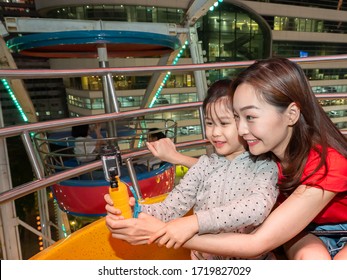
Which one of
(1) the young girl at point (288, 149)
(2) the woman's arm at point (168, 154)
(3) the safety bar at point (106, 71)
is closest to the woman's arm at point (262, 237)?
(1) the young girl at point (288, 149)

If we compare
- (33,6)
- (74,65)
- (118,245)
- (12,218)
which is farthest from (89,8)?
(118,245)

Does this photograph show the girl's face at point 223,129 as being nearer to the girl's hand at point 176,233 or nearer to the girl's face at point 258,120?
the girl's face at point 258,120

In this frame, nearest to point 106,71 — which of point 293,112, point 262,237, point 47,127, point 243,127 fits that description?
point 47,127

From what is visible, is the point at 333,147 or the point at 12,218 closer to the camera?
the point at 333,147

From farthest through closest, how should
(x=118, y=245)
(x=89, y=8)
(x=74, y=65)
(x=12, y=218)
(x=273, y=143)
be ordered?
(x=74, y=65) → (x=89, y=8) → (x=12, y=218) → (x=118, y=245) → (x=273, y=143)

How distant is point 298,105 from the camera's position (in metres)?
0.85

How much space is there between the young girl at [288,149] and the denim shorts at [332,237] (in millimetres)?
41

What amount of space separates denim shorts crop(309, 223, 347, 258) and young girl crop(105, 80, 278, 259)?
25 centimetres

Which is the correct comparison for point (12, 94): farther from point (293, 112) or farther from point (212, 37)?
point (212, 37)

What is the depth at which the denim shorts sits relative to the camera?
3.22 ft

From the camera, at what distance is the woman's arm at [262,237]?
2.49ft

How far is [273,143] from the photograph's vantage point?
87cm
